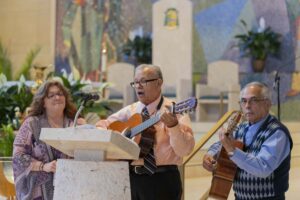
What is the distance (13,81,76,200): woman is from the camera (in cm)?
407

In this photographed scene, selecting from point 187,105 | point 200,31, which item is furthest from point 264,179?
point 200,31

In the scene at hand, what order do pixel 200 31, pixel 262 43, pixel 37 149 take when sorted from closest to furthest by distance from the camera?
1. pixel 37 149
2. pixel 262 43
3. pixel 200 31

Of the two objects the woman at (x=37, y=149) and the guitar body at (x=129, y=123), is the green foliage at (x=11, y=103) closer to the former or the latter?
the woman at (x=37, y=149)

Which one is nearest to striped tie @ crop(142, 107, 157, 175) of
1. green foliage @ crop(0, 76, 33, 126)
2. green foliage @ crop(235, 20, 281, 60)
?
green foliage @ crop(0, 76, 33, 126)

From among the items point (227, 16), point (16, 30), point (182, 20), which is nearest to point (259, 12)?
point (227, 16)

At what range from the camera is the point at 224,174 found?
367cm

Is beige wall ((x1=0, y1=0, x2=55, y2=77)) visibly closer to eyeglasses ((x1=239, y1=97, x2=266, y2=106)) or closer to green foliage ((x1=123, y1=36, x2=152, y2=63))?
green foliage ((x1=123, y1=36, x2=152, y2=63))

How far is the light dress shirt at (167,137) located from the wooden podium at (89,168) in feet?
1.42

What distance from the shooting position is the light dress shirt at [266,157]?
3385 millimetres

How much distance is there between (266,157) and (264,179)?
177 millimetres

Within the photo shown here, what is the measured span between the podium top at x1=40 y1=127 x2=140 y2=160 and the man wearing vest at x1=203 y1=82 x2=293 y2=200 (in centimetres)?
60

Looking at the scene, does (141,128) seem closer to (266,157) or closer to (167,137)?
(167,137)

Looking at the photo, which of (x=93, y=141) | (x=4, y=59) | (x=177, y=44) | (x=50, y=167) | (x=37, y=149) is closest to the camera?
(x=93, y=141)

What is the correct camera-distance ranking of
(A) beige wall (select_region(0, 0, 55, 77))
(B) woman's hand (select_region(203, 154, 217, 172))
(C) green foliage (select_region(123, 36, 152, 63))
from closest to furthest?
(B) woman's hand (select_region(203, 154, 217, 172)) < (C) green foliage (select_region(123, 36, 152, 63)) < (A) beige wall (select_region(0, 0, 55, 77))
